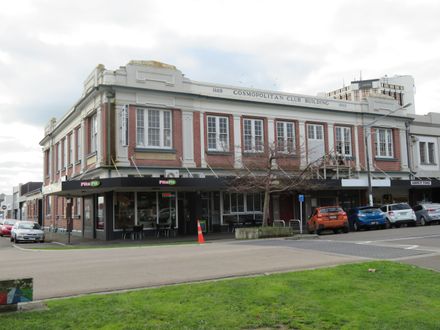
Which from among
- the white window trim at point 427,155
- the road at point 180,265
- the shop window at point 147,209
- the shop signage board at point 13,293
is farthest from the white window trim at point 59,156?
the shop signage board at point 13,293

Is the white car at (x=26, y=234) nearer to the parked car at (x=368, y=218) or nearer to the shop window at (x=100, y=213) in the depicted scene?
the shop window at (x=100, y=213)

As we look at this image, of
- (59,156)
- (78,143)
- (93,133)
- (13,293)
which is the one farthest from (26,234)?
(13,293)

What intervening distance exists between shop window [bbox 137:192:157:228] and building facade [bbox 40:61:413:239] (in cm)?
6

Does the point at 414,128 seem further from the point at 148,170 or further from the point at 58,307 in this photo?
the point at 58,307

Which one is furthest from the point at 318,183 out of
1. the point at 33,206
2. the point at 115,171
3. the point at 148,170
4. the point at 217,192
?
the point at 33,206

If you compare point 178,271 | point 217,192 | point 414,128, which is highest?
point 414,128

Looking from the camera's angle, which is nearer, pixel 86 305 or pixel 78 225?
pixel 86 305

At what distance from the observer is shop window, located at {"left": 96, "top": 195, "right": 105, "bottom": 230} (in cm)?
2919

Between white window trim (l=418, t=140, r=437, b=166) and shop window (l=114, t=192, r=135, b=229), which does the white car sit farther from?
white window trim (l=418, t=140, r=437, b=166)

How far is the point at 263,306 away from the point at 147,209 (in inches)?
908

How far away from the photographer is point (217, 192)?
32.2 m

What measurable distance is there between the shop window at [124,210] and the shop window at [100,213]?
3.22ft

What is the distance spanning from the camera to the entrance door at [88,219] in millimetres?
31250

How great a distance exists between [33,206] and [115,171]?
1473 inches
